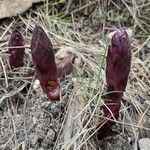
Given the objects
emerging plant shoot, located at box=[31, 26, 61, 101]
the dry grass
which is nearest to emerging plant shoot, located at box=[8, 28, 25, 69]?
the dry grass

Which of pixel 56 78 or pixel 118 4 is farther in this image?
pixel 118 4

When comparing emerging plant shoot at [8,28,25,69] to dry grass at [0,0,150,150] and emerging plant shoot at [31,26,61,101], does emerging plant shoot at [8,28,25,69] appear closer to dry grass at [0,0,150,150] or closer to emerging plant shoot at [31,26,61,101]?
dry grass at [0,0,150,150]

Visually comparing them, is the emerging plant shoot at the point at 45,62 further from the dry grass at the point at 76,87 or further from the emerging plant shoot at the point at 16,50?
the emerging plant shoot at the point at 16,50

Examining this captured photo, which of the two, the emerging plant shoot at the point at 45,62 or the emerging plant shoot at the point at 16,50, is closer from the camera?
the emerging plant shoot at the point at 45,62

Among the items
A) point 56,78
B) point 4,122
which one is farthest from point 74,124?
point 4,122

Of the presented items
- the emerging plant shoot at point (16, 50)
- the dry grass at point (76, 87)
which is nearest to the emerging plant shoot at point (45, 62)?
the dry grass at point (76, 87)

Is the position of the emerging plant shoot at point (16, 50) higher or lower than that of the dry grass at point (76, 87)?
higher

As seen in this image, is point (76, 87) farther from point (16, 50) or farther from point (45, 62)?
point (16, 50)

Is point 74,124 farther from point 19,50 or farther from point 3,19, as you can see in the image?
point 3,19

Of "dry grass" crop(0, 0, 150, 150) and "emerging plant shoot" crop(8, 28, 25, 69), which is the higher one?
"emerging plant shoot" crop(8, 28, 25, 69)
